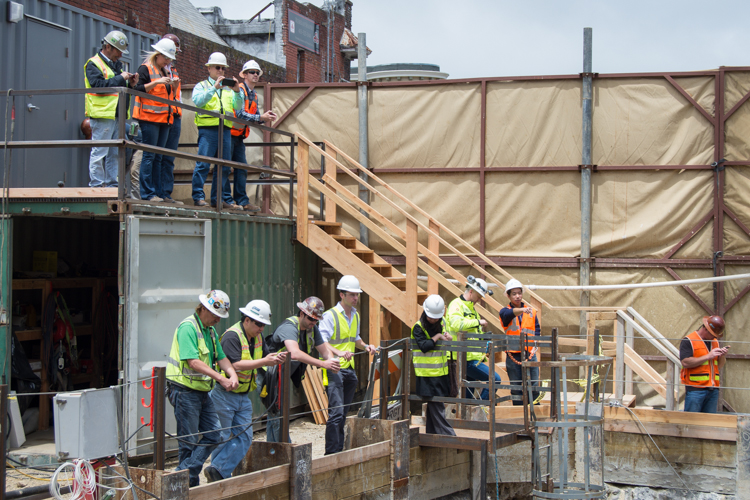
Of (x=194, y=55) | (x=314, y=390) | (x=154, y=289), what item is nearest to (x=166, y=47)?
(x=154, y=289)

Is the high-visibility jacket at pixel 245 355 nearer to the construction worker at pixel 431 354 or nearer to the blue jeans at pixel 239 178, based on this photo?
the construction worker at pixel 431 354

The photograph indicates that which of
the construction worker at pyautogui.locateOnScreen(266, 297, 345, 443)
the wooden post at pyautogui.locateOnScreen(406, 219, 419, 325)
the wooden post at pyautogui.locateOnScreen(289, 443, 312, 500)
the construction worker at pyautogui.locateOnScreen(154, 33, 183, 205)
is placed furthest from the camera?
the wooden post at pyautogui.locateOnScreen(406, 219, 419, 325)

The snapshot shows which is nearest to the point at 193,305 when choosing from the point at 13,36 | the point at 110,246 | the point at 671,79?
the point at 110,246

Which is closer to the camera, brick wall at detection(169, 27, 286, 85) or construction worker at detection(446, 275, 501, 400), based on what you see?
construction worker at detection(446, 275, 501, 400)

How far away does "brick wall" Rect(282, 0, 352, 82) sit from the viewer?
2697cm

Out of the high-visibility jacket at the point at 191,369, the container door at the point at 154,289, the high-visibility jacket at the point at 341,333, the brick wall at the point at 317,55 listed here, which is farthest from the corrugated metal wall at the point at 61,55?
the brick wall at the point at 317,55

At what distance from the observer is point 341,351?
26.5ft

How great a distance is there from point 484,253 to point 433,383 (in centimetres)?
499

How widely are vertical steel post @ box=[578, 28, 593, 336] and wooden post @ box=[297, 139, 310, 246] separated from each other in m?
4.45

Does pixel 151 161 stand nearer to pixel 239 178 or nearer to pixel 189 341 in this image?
pixel 239 178

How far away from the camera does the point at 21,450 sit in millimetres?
8398

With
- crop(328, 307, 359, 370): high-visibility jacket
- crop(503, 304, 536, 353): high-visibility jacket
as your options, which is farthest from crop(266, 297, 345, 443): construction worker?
crop(503, 304, 536, 353): high-visibility jacket

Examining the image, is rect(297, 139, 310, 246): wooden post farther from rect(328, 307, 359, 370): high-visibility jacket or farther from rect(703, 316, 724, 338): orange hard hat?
rect(703, 316, 724, 338): orange hard hat

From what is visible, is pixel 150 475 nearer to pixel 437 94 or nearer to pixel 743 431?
pixel 743 431
